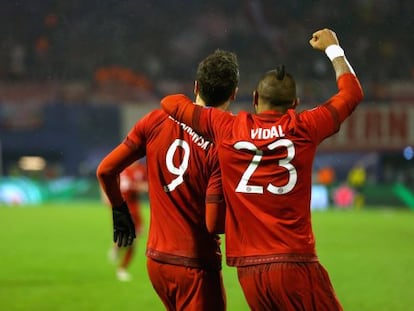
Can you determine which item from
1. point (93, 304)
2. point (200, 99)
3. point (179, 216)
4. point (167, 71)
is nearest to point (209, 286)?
point (179, 216)

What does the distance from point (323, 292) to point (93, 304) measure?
5216 millimetres

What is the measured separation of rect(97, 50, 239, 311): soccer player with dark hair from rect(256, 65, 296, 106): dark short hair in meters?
0.28

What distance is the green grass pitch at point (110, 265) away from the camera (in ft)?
27.5

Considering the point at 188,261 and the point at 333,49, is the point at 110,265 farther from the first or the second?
the point at 333,49

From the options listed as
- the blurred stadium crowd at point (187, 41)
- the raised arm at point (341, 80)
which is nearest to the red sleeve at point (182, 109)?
the raised arm at point (341, 80)

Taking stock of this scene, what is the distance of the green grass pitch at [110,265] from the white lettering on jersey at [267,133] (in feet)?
16.0

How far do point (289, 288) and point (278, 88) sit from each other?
88 cm

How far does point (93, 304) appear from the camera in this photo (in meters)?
8.16

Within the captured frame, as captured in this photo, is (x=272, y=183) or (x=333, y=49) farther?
(x=333, y=49)

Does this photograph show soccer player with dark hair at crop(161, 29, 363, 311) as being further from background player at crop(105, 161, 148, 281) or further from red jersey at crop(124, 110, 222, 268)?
background player at crop(105, 161, 148, 281)

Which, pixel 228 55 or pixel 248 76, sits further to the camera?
pixel 248 76

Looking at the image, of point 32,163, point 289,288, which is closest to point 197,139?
point 289,288

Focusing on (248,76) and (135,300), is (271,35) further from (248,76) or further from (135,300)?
(135,300)

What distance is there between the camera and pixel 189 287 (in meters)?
3.73
